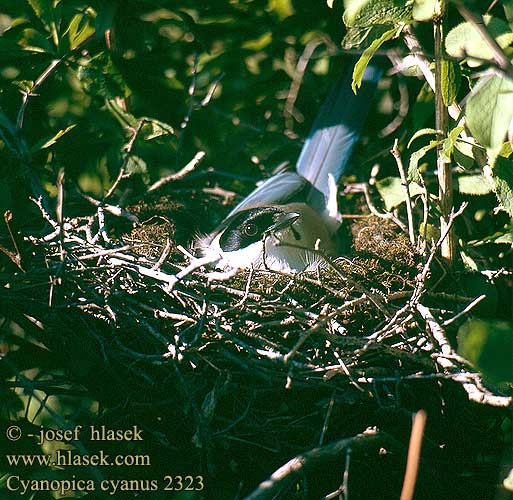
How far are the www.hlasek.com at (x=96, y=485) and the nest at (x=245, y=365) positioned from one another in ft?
0.13

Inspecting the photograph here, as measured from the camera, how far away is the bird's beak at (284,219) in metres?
1.87

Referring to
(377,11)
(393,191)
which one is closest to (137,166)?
(393,191)

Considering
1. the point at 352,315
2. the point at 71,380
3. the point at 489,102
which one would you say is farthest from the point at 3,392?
the point at 489,102

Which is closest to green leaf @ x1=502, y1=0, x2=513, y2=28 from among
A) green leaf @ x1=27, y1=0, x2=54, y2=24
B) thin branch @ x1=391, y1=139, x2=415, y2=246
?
thin branch @ x1=391, y1=139, x2=415, y2=246

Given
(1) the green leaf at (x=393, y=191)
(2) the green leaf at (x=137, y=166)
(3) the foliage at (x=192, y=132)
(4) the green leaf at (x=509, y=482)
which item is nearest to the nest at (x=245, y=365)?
(3) the foliage at (x=192, y=132)

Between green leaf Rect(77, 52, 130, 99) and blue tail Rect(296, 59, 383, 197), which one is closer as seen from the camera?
green leaf Rect(77, 52, 130, 99)

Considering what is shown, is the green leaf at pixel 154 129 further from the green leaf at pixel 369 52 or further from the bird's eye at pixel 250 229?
the green leaf at pixel 369 52

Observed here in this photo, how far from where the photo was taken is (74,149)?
76.4 inches

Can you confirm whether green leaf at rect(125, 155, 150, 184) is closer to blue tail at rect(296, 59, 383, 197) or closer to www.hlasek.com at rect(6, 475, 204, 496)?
blue tail at rect(296, 59, 383, 197)

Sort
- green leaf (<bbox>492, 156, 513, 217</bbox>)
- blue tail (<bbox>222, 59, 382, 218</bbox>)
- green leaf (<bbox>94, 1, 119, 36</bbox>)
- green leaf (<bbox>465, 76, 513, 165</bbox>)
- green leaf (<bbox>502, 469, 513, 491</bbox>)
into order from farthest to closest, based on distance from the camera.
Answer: blue tail (<bbox>222, 59, 382, 218</bbox>), green leaf (<bbox>94, 1, 119, 36</bbox>), green leaf (<bbox>492, 156, 513, 217</bbox>), green leaf (<bbox>502, 469, 513, 491</bbox>), green leaf (<bbox>465, 76, 513, 165</bbox>)

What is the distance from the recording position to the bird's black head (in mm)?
1844

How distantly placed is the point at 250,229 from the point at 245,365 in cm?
54

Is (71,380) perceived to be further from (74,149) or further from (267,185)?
(267,185)

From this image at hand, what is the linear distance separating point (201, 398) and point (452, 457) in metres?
0.62
